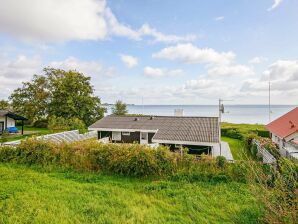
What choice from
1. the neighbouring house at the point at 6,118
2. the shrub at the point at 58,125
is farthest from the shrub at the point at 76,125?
the neighbouring house at the point at 6,118

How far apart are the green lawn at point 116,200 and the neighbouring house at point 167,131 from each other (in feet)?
20.9

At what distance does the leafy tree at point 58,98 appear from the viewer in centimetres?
3047

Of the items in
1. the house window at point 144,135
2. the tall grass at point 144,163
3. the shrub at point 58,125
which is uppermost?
the shrub at point 58,125

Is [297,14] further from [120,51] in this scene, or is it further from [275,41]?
[120,51]

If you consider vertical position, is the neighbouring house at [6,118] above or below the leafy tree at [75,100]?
below

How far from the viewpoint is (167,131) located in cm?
1772

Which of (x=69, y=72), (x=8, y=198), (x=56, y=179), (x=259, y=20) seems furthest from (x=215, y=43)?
(x=69, y=72)

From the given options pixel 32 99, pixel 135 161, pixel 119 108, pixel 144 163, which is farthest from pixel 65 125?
pixel 144 163

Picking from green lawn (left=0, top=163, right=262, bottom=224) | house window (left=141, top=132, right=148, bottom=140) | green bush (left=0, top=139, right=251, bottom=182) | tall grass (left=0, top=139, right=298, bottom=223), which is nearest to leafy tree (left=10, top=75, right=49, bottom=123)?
house window (left=141, top=132, right=148, bottom=140)

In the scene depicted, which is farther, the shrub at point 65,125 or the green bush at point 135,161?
the shrub at point 65,125

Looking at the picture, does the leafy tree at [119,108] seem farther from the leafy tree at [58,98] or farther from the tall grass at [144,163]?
the tall grass at [144,163]

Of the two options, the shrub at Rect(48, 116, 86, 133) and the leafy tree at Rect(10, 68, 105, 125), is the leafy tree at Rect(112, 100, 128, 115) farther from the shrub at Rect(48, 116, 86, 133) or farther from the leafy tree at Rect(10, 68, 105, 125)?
the shrub at Rect(48, 116, 86, 133)

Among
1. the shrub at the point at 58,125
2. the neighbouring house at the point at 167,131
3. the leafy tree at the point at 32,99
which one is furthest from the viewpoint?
the leafy tree at the point at 32,99

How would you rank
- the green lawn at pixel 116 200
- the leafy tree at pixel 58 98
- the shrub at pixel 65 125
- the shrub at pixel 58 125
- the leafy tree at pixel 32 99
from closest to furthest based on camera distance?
1. the green lawn at pixel 116 200
2. the shrub at pixel 65 125
3. the shrub at pixel 58 125
4. the leafy tree at pixel 58 98
5. the leafy tree at pixel 32 99
